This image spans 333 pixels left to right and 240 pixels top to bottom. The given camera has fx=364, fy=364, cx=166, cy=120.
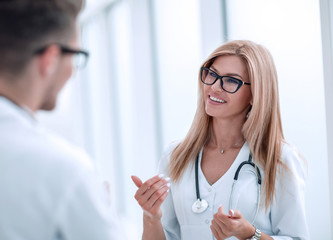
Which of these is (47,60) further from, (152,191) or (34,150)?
(152,191)

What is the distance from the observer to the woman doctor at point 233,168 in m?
1.60

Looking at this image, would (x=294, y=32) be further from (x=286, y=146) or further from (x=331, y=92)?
(x=286, y=146)

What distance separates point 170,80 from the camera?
356 cm

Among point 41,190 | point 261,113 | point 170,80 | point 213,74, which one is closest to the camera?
point 41,190

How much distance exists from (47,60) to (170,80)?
2721mm

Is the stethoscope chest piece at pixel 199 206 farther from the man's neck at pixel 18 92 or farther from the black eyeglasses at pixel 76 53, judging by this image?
the man's neck at pixel 18 92

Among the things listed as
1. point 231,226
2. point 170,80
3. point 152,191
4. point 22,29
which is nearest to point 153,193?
point 152,191

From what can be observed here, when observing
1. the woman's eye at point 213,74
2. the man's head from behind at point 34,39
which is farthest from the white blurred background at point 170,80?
the man's head from behind at point 34,39

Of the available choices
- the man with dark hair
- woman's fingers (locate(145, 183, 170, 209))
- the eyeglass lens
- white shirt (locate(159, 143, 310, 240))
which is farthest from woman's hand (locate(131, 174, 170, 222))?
the man with dark hair

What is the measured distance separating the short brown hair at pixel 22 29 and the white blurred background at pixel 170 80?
1.40 metres

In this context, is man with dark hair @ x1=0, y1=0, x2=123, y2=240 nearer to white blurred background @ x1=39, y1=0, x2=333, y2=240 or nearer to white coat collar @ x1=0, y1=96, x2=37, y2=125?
white coat collar @ x1=0, y1=96, x2=37, y2=125

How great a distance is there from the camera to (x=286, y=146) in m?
1.70

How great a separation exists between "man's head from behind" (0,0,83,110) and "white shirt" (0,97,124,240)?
0.31 feet

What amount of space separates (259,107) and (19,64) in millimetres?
1168
